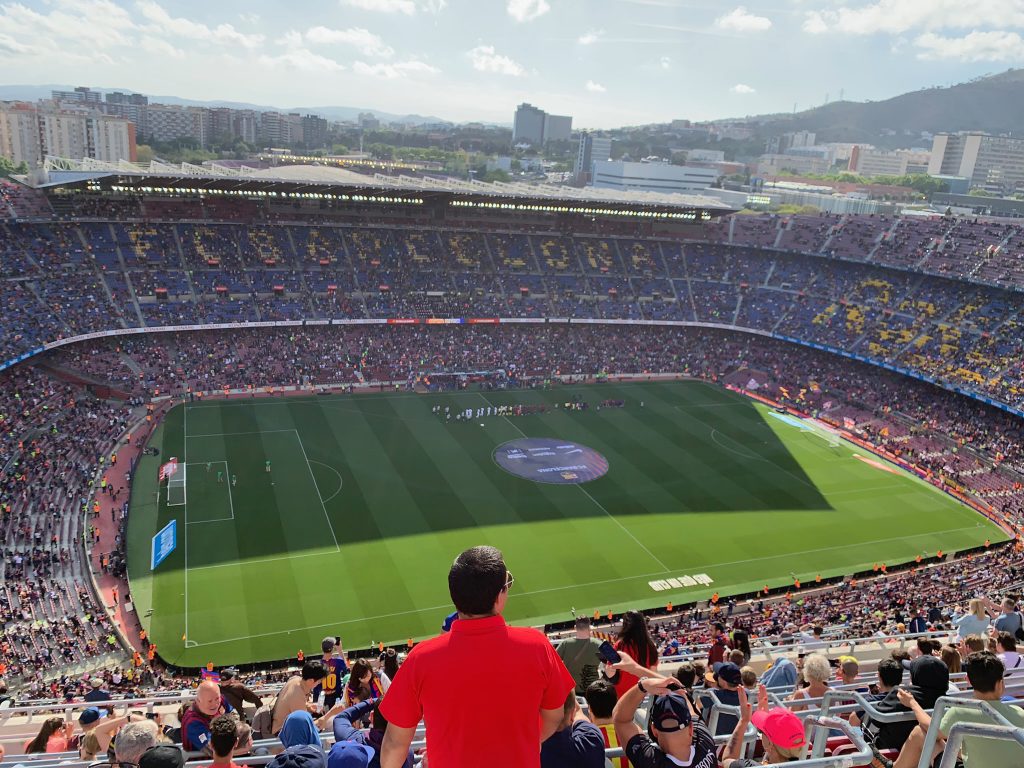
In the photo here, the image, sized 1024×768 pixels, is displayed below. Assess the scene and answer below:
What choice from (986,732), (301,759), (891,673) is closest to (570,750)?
(301,759)

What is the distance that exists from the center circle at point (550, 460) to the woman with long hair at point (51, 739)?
1298 inches

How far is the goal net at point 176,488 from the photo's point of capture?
35.5 m

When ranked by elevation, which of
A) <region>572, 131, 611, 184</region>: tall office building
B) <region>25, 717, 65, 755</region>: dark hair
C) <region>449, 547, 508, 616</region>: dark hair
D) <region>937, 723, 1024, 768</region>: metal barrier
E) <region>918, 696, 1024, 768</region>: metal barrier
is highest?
<region>572, 131, 611, 184</region>: tall office building

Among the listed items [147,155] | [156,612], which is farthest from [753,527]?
[147,155]

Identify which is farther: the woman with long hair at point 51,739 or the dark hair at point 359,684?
the dark hair at point 359,684

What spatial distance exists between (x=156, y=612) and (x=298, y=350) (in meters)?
29.8

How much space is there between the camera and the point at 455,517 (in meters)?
35.9

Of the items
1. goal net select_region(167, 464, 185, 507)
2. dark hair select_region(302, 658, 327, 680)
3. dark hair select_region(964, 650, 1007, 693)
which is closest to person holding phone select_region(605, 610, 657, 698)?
dark hair select_region(964, 650, 1007, 693)

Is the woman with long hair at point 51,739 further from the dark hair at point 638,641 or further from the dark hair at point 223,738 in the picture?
the dark hair at point 638,641

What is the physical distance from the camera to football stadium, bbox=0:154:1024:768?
11047 millimetres

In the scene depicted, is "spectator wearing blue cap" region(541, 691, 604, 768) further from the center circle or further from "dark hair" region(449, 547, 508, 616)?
the center circle

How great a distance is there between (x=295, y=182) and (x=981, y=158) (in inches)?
6874

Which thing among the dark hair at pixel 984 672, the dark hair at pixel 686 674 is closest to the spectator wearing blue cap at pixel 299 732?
the dark hair at pixel 686 674

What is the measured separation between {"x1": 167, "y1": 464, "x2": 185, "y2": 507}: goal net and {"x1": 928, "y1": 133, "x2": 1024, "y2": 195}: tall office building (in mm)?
174779
